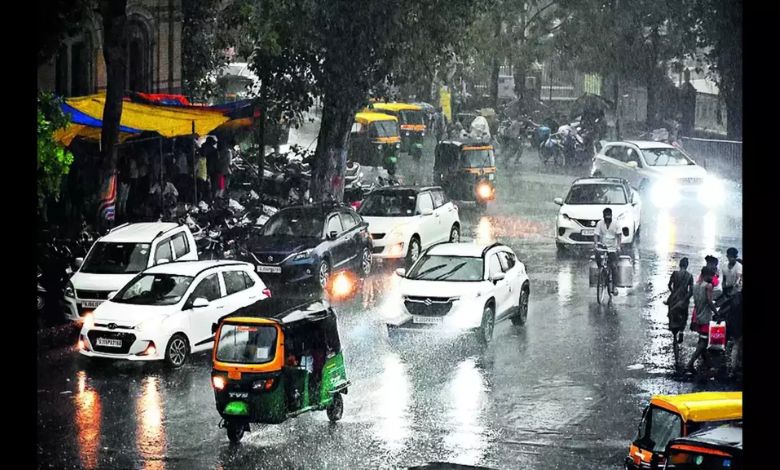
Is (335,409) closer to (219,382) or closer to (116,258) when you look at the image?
(219,382)

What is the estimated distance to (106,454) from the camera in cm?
1357

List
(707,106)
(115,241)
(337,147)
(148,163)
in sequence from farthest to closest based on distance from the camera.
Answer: (707,106)
(337,147)
(148,163)
(115,241)

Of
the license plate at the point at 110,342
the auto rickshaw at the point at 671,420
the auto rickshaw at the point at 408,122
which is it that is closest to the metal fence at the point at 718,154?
the auto rickshaw at the point at 408,122

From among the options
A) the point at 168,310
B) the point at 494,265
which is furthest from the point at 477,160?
the point at 168,310

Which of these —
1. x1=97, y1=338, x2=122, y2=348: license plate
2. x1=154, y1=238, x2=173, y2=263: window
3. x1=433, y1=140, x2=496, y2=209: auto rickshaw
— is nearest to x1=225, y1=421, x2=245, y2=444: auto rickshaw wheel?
x1=97, y1=338, x2=122, y2=348: license plate

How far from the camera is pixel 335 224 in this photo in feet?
77.1

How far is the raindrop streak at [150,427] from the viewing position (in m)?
13.5

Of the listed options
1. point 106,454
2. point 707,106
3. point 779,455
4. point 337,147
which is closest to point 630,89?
point 707,106

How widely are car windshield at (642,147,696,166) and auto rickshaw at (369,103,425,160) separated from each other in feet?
47.8

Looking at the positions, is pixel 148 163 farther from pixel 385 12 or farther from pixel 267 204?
pixel 385 12

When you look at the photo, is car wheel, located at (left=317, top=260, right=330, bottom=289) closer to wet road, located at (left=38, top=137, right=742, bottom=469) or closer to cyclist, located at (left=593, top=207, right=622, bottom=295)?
wet road, located at (left=38, top=137, right=742, bottom=469)

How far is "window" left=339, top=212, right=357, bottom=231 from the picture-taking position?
2372 cm

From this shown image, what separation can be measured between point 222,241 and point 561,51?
98.5ft

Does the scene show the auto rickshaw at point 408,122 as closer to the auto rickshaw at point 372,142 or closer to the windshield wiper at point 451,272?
the auto rickshaw at point 372,142
